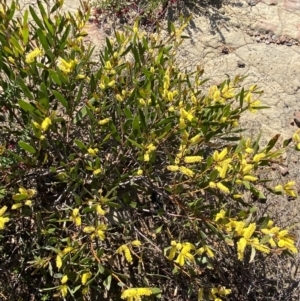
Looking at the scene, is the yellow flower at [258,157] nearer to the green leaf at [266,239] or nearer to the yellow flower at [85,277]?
the green leaf at [266,239]

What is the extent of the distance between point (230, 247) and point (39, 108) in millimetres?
1354

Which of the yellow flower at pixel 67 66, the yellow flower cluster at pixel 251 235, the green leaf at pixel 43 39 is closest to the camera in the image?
the yellow flower cluster at pixel 251 235

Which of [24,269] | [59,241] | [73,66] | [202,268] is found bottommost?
[202,268]

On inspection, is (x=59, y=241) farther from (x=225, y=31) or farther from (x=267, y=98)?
(x=225, y=31)

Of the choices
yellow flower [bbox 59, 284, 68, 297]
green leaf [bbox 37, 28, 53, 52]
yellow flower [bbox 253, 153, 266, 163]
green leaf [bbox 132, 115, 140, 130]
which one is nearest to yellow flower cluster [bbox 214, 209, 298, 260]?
yellow flower [bbox 253, 153, 266, 163]

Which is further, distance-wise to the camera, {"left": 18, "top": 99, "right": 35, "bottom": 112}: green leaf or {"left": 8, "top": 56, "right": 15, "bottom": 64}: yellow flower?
{"left": 8, "top": 56, "right": 15, "bottom": 64}: yellow flower

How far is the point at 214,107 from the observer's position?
224 cm

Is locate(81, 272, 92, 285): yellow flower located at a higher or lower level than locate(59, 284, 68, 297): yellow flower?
higher

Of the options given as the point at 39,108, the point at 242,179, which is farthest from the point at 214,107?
the point at 39,108

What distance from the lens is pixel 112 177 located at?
2.42 meters

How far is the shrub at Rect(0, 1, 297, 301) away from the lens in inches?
78.8

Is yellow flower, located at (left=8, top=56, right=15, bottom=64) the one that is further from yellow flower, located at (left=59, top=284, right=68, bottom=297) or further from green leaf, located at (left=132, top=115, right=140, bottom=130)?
yellow flower, located at (left=59, top=284, right=68, bottom=297)

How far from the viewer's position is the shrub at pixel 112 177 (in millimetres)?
2002

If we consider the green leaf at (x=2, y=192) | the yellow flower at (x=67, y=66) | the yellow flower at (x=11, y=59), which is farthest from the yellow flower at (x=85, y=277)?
the yellow flower at (x=11, y=59)
